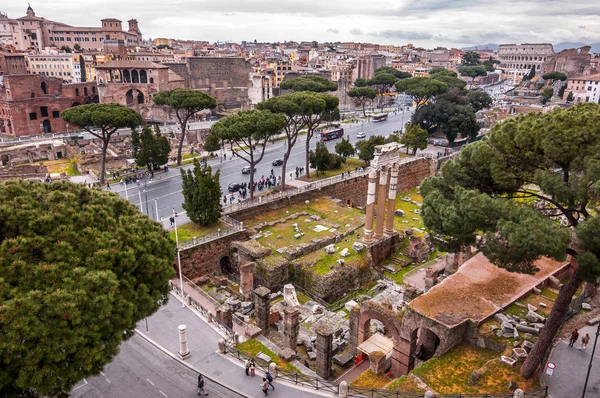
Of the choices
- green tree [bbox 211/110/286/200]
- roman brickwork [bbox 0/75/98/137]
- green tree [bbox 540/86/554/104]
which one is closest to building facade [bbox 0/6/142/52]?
roman brickwork [bbox 0/75/98/137]

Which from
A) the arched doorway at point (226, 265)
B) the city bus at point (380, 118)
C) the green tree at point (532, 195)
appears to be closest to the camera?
the green tree at point (532, 195)

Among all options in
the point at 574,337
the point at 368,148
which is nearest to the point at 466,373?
the point at 574,337

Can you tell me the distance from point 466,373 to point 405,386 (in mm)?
2632

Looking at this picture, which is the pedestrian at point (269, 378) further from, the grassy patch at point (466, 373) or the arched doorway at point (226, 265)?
the arched doorway at point (226, 265)

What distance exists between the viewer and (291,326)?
61.6 feet

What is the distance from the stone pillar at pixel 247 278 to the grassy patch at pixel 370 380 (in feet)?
28.0

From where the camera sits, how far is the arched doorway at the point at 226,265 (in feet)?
95.6

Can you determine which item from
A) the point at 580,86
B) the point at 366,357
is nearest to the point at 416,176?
the point at 366,357

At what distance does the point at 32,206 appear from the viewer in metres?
12.9

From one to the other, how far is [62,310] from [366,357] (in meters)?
13.6

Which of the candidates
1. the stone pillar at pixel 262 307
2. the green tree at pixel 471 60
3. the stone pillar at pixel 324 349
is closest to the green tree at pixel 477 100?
the stone pillar at pixel 262 307

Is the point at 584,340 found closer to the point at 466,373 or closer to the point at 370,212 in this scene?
the point at 466,373

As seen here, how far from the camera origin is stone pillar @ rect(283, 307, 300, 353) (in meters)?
18.6

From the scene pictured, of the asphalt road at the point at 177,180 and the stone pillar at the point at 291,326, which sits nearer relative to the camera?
the stone pillar at the point at 291,326
